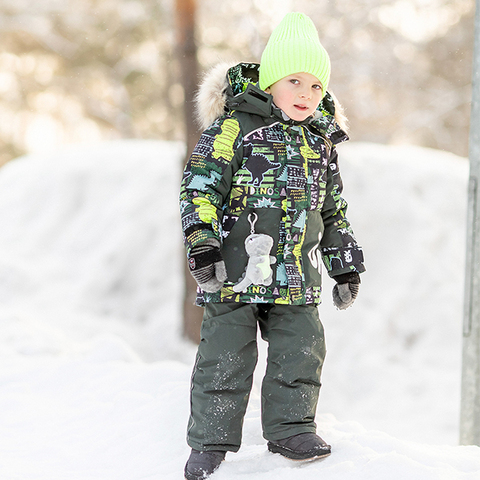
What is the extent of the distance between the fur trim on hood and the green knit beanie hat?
167mm

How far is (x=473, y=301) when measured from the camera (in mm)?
→ 3289

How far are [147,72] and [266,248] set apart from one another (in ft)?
42.8

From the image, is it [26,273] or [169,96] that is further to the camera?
[169,96]

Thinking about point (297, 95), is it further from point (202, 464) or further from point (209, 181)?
point (202, 464)

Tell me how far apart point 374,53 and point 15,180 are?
7474 millimetres

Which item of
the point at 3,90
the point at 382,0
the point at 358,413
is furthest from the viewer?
the point at 3,90

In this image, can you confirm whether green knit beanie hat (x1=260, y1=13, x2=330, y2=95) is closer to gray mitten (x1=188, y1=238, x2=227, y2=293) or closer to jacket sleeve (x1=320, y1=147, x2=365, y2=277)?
jacket sleeve (x1=320, y1=147, x2=365, y2=277)

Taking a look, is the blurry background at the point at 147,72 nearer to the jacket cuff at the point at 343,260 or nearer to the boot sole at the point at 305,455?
the jacket cuff at the point at 343,260

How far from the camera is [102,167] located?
779 centimetres

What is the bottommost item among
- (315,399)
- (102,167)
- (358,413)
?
(358,413)

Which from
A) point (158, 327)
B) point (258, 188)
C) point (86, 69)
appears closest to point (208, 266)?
point (258, 188)

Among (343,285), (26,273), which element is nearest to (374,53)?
(26,273)

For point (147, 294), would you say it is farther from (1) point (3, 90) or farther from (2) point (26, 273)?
(1) point (3, 90)

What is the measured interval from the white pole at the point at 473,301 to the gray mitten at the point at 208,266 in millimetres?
1779
